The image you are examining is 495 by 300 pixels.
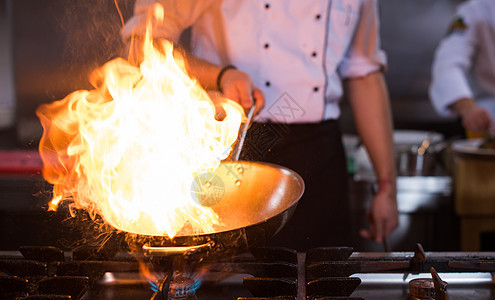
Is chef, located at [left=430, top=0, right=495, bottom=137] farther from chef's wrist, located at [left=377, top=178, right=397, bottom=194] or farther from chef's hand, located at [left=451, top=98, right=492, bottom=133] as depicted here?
chef's wrist, located at [left=377, top=178, right=397, bottom=194]

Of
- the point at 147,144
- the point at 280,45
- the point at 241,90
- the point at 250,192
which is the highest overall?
the point at 280,45

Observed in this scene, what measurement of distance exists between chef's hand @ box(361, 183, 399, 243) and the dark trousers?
0.09m

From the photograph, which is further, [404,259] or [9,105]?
[9,105]

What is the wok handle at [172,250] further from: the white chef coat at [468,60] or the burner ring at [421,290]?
the white chef coat at [468,60]

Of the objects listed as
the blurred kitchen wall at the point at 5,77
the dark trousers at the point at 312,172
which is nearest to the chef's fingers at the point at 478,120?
the dark trousers at the point at 312,172

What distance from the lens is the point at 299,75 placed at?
53.1 inches

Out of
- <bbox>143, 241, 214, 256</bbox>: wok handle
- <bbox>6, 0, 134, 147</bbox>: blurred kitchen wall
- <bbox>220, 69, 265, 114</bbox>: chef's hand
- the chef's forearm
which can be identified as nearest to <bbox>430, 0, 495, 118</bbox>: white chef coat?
the chef's forearm

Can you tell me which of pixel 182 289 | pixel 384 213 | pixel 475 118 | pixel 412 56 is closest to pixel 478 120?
pixel 475 118

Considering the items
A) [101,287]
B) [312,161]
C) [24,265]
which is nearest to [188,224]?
[101,287]

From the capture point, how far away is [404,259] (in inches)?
37.5

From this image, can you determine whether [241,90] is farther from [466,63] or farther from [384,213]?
[466,63]

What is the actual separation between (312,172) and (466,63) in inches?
71.8

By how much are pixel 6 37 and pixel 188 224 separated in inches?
85.6

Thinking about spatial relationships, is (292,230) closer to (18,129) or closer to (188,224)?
(188,224)
